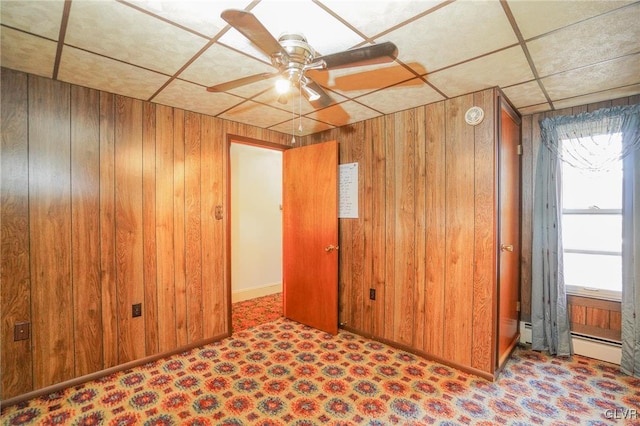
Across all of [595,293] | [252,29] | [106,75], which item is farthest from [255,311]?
[595,293]

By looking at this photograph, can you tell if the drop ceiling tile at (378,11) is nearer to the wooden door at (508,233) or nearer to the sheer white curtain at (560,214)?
the wooden door at (508,233)

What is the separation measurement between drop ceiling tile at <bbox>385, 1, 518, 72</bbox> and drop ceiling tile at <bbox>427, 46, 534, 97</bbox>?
0.11m

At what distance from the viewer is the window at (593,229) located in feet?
8.54

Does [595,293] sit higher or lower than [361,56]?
lower

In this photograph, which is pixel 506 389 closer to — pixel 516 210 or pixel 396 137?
pixel 516 210

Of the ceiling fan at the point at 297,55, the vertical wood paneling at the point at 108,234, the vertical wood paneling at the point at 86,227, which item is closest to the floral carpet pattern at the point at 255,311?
the vertical wood paneling at the point at 108,234

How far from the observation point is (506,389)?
2215 millimetres

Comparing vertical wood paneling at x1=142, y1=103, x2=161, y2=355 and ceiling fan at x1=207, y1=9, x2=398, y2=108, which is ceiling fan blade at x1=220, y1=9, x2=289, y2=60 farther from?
vertical wood paneling at x1=142, y1=103, x2=161, y2=355

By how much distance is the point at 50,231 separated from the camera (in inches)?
84.5

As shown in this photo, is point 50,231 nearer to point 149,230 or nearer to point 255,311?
point 149,230

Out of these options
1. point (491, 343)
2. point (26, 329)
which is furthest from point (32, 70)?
point (491, 343)

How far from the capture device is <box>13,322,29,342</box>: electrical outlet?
6.62 feet

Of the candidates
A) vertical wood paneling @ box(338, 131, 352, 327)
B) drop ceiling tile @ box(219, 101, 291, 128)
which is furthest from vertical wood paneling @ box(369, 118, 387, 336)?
drop ceiling tile @ box(219, 101, 291, 128)

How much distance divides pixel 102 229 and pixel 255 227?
8.43 feet
